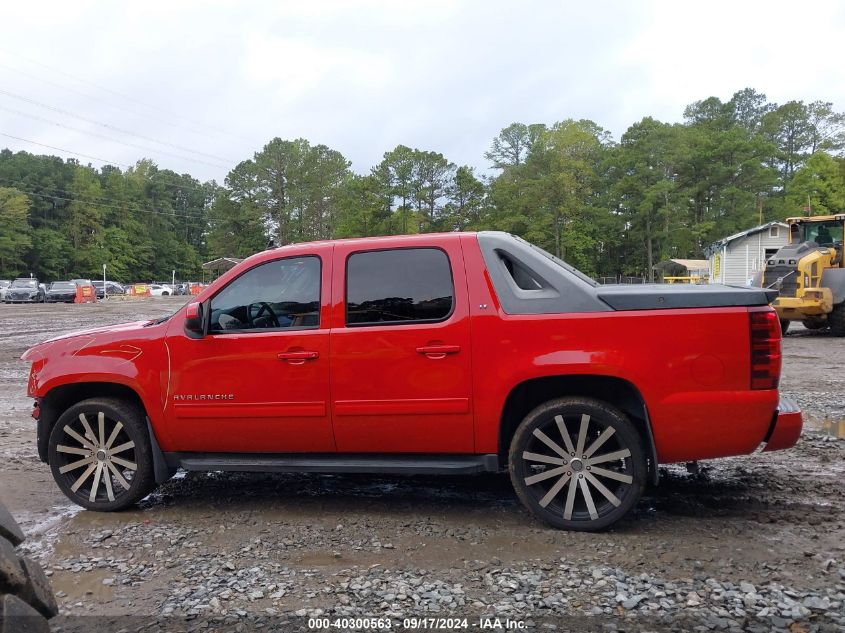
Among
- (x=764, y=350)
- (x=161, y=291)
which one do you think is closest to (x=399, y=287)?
(x=764, y=350)

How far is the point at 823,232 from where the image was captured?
1672 cm

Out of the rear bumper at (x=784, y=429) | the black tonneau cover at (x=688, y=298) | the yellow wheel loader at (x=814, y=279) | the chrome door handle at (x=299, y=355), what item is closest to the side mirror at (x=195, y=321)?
the chrome door handle at (x=299, y=355)

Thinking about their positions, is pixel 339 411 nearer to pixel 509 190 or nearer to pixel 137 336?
pixel 137 336

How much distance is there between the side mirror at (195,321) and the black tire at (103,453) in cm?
77

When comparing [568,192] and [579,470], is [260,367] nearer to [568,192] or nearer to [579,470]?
[579,470]

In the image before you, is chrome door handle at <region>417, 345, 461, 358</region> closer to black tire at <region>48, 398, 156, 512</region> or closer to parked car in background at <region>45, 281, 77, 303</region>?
black tire at <region>48, 398, 156, 512</region>

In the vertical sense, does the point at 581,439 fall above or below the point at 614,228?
below

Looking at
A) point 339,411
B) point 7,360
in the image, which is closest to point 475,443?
point 339,411

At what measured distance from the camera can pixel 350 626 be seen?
9.42 ft

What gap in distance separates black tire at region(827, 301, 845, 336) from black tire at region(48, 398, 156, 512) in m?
16.0

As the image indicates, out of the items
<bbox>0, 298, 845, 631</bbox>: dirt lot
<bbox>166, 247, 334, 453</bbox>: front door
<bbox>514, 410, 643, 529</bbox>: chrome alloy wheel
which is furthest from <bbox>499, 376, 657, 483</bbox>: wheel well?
<bbox>166, 247, 334, 453</bbox>: front door

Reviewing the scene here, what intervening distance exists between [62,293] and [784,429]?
48.7 metres

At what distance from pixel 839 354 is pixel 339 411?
11.6m

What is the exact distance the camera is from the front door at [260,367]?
416 cm
